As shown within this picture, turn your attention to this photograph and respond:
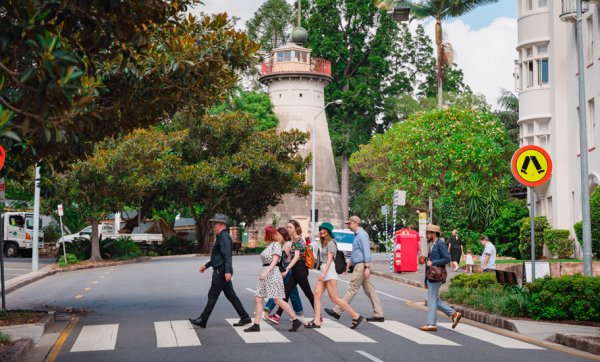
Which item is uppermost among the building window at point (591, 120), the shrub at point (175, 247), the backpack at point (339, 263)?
the building window at point (591, 120)

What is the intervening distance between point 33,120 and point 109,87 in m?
9.01

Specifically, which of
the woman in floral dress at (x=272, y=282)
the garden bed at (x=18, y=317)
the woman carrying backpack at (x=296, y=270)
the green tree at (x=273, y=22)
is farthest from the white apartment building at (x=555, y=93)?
the green tree at (x=273, y=22)

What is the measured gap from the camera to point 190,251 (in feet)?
196

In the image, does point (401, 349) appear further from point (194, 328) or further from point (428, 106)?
point (428, 106)

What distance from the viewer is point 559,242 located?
33.5 m

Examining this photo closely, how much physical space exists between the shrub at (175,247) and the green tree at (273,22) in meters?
26.9

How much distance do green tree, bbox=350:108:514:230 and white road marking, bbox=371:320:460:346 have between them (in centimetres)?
3083

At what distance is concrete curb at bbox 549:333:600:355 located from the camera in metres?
13.4

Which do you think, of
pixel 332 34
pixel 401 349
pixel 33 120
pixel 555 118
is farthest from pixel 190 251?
pixel 33 120

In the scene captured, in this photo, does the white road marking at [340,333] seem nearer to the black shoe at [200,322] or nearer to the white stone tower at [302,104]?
the black shoe at [200,322]

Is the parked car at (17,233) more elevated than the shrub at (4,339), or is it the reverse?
the parked car at (17,233)

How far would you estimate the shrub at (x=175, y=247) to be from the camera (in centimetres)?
5853

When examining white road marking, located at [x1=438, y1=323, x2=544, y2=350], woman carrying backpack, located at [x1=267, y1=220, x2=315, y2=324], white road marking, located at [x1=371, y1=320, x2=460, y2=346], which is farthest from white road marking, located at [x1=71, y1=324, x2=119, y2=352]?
white road marking, located at [x1=438, y1=323, x2=544, y2=350]

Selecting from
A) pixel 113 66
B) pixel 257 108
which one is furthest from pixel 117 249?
pixel 113 66
